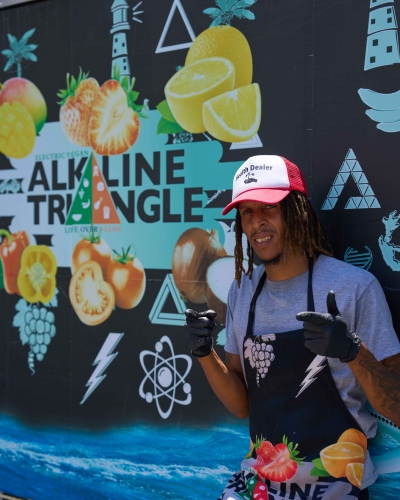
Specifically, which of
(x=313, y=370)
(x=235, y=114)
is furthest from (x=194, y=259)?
(x=313, y=370)

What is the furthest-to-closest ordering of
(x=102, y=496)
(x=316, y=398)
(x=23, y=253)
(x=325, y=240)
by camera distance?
1. (x=23, y=253)
2. (x=102, y=496)
3. (x=325, y=240)
4. (x=316, y=398)

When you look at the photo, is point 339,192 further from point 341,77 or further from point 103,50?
point 103,50

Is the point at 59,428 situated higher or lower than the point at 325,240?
lower

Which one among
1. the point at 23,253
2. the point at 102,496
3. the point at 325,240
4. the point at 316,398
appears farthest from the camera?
the point at 23,253

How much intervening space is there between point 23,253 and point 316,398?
170 centimetres

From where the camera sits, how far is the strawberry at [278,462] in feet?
6.71

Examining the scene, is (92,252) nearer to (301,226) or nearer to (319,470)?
(301,226)

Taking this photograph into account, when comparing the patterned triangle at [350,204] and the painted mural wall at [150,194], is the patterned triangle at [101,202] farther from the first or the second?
the patterned triangle at [350,204]

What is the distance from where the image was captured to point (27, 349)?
3189 millimetres

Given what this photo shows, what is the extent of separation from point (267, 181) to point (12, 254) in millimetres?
1575

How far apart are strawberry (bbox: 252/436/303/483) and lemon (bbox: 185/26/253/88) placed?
1320 mm

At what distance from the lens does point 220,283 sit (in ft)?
8.59

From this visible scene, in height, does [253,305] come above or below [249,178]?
below

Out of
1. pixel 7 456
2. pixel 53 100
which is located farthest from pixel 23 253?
pixel 7 456
